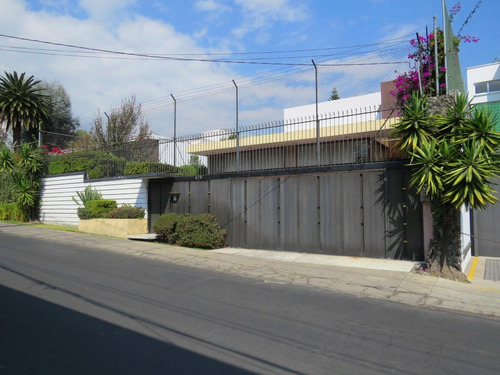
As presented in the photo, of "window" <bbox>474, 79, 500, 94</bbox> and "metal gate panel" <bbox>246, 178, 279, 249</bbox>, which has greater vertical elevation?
"window" <bbox>474, 79, 500, 94</bbox>

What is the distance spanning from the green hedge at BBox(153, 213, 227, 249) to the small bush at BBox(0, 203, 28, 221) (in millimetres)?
11223

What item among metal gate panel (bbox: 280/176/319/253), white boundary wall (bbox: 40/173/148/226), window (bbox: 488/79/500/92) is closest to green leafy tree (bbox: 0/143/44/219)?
white boundary wall (bbox: 40/173/148/226)

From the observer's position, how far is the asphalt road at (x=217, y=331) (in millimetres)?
3963

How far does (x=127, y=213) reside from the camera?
15.4 metres

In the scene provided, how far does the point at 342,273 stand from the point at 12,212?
63.4ft

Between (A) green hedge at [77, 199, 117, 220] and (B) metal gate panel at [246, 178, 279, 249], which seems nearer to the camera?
(B) metal gate panel at [246, 178, 279, 249]

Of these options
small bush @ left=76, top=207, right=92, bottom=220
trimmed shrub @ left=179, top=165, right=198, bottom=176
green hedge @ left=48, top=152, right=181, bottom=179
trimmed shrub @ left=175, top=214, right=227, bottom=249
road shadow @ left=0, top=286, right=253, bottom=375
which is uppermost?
green hedge @ left=48, top=152, right=181, bottom=179

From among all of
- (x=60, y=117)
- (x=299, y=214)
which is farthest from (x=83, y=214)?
(x=60, y=117)

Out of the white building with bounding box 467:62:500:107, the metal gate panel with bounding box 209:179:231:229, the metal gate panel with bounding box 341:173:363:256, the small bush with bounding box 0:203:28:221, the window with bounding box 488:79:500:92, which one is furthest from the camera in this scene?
the window with bounding box 488:79:500:92

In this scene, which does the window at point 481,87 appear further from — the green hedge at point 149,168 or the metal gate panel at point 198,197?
the green hedge at point 149,168

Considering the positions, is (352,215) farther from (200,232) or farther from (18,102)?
(18,102)

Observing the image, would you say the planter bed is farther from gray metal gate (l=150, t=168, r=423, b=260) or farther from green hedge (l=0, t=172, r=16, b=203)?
green hedge (l=0, t=172, r=16, b=203)

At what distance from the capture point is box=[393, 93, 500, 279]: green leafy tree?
7.66m

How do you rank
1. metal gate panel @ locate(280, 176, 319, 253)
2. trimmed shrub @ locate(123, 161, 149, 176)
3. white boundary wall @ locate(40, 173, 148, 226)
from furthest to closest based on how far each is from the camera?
white boundary wall @ locate(40, 173, 148, 226)
trimmed shrub @ locate(123, 161, 149, 176)
metal gate panel @ locate(280, 176, 319, 253)
